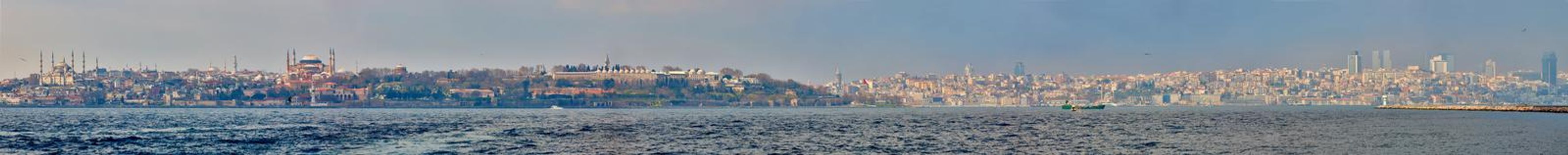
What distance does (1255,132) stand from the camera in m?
68.6

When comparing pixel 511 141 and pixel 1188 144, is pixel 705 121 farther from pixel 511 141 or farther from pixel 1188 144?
pixel 1188 144

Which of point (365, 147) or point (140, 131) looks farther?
point (140, 131)

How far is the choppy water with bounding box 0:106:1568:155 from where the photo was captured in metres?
49.9

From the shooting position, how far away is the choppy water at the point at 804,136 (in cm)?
4991

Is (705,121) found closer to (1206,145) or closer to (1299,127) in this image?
(1299,127)

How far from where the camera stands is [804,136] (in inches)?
2511

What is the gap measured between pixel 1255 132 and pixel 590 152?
3297 centimetres

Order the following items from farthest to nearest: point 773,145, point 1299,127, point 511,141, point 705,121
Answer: point 705,121 < point 1299,127 < point 511,141 < point 773,145

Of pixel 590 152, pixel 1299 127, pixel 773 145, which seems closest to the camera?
pixel 590 152

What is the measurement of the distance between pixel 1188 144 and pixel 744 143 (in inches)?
598

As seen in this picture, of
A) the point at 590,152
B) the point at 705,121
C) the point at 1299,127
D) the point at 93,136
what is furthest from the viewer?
the point at 705,121

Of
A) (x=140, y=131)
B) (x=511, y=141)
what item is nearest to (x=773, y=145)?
(x=511, y=141)

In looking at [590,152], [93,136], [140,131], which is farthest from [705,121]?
[590,152]

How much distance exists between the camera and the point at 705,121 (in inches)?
3767
